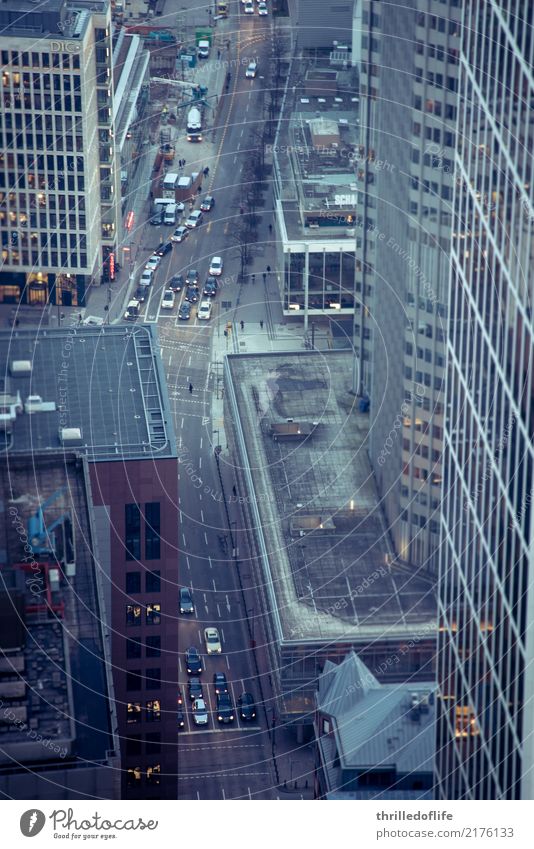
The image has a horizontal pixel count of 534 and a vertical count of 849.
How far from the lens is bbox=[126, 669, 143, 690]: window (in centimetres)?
8406

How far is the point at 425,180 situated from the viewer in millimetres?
94688

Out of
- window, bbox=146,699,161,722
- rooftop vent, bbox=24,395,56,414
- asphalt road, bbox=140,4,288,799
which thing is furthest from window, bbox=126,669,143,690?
rooftop vent, bbox=24,395,56,414

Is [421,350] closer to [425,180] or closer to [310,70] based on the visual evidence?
[425,180]

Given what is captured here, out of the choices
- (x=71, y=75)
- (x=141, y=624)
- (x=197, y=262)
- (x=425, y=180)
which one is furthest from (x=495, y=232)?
(x=197, y=262)

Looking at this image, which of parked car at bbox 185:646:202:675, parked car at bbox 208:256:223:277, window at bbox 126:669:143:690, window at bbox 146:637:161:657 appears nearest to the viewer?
window at bbox 146:637:161:657

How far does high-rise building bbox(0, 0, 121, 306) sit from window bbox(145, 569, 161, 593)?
4150 cm

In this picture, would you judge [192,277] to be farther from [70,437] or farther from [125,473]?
[125,473]

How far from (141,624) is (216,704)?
51.9 ft

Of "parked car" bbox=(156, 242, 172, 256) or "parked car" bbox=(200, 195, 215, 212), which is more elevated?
"parked car" bbox=(200, 195, 215, 212)

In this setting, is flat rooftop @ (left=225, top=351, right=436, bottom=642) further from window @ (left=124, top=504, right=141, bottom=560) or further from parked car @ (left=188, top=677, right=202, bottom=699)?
window @ (left=124, top=504, right=141, bottom=560)

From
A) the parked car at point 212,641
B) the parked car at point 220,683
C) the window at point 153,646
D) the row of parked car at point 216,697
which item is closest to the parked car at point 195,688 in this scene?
the row of parked car at point 216,697

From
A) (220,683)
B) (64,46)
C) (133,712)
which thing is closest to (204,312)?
(64,46)

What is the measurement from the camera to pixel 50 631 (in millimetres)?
66688

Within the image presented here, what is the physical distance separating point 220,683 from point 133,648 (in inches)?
627
